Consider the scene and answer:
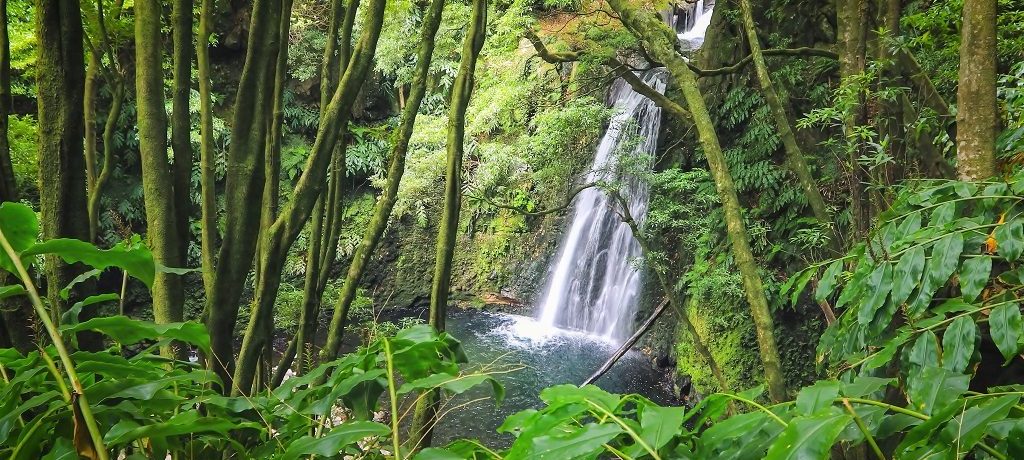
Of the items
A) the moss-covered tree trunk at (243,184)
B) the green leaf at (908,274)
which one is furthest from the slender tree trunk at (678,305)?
the moss-covered tree trunk at (243,184)

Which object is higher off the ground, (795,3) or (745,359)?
(795,3)

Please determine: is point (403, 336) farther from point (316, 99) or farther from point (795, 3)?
point (316, 99)

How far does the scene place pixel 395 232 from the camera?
43.3 ft

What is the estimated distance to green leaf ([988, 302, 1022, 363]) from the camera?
42.0 inches

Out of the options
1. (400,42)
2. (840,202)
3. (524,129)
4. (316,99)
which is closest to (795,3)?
(840,202)

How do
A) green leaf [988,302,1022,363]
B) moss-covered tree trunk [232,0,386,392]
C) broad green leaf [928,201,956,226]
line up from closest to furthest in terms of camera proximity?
green leaf [988,302,1022,363] < broad green leaf [928,201,956,226] < moss-covered tree trunk [232,0,386,392]

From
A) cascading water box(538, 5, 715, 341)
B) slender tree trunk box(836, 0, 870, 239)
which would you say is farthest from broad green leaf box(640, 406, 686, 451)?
cascading water box(538, 5, 715, 341)

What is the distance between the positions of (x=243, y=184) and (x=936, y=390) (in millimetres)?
1511

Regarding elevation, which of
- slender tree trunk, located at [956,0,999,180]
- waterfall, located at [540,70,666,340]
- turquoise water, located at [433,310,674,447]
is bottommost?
turquoise water, located at [433,310,674,447]

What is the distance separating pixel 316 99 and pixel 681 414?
1396 centimetres

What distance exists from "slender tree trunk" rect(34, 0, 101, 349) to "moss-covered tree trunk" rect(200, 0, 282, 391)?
277 millimetres

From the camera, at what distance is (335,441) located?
0.72 meters

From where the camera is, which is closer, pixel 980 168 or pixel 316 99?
pixel 980 168

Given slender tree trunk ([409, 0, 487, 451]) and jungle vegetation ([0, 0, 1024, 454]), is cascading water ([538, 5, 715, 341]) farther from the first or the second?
slender tree trunk ([409, 0, 487, 451])
